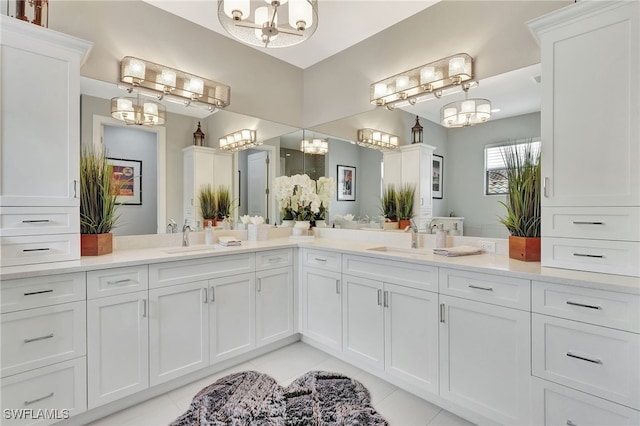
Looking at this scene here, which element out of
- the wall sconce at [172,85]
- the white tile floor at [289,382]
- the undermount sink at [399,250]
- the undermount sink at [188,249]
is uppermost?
the wall sconce at [172,85]

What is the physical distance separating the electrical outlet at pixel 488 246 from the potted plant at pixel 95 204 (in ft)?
8.72

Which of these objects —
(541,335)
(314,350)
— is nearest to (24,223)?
(314,350)

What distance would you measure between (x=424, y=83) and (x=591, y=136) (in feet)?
4.34

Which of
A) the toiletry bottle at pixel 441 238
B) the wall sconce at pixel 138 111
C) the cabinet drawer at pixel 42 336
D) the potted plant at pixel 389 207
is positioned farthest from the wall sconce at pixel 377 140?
the cabinet drawer at pixel 42 336

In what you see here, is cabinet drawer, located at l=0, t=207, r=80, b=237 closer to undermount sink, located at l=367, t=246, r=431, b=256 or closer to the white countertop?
the white countertop

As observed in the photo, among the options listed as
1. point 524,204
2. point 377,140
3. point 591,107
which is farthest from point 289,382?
point 591,107

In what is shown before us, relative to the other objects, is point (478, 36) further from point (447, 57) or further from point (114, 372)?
point (114, 372)

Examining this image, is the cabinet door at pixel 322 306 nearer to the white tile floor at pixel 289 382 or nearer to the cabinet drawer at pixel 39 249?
the white tile floor at pixel 289 382

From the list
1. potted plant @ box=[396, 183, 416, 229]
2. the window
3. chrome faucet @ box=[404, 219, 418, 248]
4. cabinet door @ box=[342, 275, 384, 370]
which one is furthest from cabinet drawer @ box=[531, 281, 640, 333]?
potted plant @ box=[396, 183, 416, 229]

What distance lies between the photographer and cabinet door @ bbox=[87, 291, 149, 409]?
1793 millimetres

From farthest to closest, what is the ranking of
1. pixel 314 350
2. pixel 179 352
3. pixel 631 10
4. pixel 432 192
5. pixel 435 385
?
1. pixel 314 350
2. pixel 432 192
3. pixel 179 352
4. pixel 435 385
5. pixel 631 10

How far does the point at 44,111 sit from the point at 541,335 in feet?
9.74

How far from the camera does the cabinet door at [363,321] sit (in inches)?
88.0

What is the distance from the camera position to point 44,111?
6.02ft
